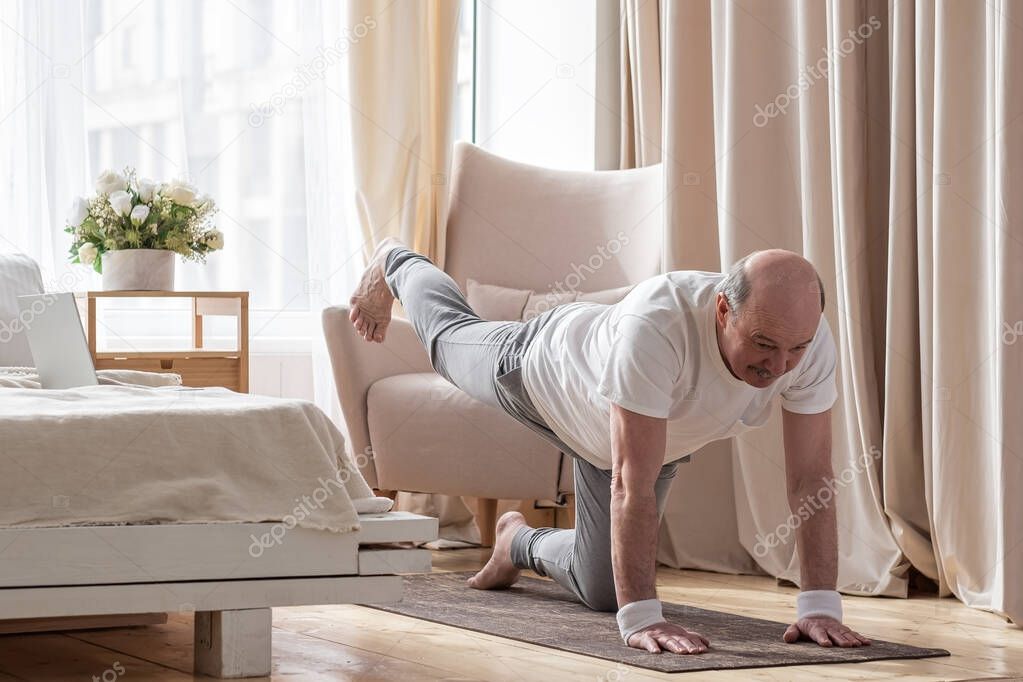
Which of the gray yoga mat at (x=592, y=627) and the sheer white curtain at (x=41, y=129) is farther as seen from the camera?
the sheer white curtain at (x=41, y=129)

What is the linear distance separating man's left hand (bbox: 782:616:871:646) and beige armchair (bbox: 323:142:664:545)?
0.97 meters

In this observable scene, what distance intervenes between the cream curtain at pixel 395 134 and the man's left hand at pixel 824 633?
1883 mm

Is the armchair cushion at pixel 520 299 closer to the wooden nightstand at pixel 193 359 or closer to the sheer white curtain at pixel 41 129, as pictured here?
the wooden nightstand at pixel 193 359

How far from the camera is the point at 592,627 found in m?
2.18

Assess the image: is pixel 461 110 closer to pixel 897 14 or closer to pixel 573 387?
pixel 897 14

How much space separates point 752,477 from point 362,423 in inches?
38.0

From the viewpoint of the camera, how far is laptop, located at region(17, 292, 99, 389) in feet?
6.99

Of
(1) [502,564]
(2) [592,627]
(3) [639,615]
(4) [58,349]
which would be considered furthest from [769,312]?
(4) [58,349]

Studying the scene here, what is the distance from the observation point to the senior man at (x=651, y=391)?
5.94 feet

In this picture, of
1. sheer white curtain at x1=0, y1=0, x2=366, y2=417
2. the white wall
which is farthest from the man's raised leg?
the white wall

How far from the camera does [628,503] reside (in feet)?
6.03

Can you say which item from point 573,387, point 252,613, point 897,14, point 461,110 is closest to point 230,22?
point 461,110

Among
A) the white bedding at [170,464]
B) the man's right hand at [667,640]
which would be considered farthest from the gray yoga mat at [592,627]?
the white bedding at [170,464]

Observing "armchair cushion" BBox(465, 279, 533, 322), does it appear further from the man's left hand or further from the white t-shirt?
the man's left hand
